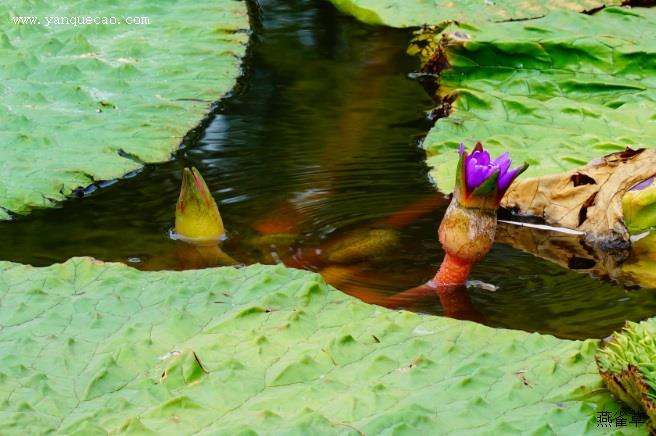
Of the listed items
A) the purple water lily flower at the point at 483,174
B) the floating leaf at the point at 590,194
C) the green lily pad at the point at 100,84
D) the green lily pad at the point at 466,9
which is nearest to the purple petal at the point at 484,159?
the purple water lily flower at the point at 483,174

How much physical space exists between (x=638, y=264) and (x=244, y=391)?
175 centimetres

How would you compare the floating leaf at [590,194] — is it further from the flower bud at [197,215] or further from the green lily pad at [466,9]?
the green lily pad at [466,9]

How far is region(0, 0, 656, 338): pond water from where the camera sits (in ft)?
10.1

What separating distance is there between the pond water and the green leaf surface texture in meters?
0.23

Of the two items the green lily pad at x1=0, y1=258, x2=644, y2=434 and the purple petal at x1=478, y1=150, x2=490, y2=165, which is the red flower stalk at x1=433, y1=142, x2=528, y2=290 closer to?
the purple petal at x1=478, y1=150, x2=490, y2=165

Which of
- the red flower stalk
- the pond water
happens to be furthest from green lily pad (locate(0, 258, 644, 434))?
the pond water

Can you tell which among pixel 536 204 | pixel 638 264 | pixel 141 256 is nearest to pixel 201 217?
pixel 141 256

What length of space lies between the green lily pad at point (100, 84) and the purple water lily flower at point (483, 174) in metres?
1.66

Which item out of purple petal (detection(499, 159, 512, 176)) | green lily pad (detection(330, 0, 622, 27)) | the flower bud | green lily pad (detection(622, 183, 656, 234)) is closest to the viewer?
purple petal (detection(499, 159, 512, 176))

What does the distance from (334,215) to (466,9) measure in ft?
7.42

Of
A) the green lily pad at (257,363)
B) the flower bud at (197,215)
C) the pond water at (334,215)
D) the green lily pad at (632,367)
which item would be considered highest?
the green lily pad at (632,367)

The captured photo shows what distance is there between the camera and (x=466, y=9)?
5500 millimetres

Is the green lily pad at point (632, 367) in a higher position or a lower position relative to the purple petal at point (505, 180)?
lower

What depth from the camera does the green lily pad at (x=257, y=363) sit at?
201cm
